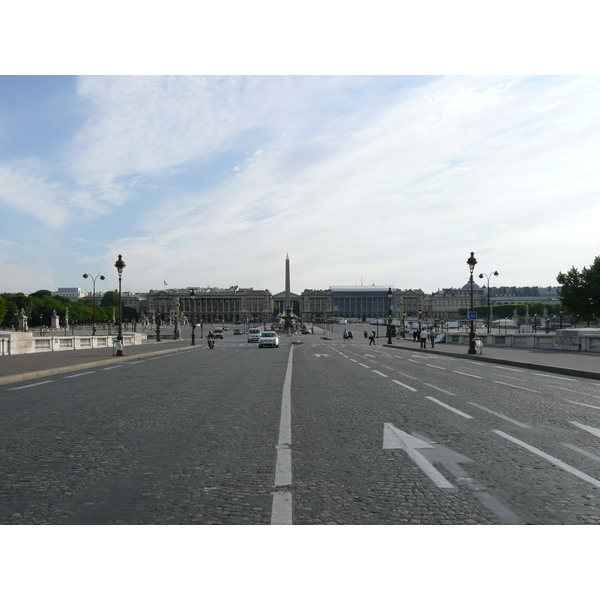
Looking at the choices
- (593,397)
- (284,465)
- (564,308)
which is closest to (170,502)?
(284,465)

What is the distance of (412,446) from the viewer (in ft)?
25.5

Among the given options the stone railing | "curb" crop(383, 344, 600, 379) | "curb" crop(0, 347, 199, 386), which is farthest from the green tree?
"curb" crop(0, 347, 199, 386)

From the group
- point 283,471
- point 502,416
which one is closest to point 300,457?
point 283,471

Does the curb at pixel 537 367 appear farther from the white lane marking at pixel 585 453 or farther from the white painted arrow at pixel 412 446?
the white painted arrow at pixel 412 446

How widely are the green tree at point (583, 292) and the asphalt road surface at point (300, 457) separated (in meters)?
64.0

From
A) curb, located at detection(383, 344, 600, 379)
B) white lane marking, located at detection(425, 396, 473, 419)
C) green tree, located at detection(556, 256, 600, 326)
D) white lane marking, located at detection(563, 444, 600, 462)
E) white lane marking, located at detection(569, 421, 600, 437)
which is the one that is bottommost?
curb, located at detection(383, 344, 600, 379)

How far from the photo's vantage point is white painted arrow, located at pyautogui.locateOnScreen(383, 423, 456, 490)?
19.7ft

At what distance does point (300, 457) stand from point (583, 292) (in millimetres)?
73871

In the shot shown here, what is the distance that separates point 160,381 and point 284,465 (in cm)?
1159

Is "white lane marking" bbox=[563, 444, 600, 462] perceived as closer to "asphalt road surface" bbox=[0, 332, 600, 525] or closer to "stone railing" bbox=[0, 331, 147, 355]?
"asphalt road surface" bbox=[0, 332, 600, 525]

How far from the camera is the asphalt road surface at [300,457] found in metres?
5.04

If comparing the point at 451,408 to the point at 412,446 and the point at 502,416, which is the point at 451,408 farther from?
the point at 412,446

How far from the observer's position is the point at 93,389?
1520 cm

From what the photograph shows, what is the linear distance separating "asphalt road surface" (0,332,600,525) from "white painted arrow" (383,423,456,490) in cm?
3
